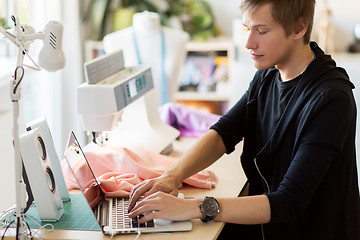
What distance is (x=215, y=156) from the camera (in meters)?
2.03

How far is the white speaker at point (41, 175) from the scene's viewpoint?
5.24ft

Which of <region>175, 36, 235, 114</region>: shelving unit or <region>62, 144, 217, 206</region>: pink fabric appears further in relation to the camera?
<region>175, 36, 235, 114</region>: shelving unit

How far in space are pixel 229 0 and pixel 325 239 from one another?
3.35 m

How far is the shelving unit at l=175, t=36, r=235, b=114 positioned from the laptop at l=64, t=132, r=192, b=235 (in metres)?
2.76

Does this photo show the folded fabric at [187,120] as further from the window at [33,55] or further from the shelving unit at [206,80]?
the shelving unit at [206,80]

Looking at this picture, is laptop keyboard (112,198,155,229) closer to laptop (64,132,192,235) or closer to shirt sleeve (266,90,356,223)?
laptop (64,132,192,235)

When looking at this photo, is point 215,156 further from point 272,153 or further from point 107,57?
point 107,57

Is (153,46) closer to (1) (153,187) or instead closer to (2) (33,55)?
(2) (33,55)

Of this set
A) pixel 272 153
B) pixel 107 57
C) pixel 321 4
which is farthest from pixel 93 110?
pixel 321 4

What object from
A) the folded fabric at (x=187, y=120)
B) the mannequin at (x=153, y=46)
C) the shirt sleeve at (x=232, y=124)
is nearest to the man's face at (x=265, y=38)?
the shirt sleeve at (x=232, y=124)

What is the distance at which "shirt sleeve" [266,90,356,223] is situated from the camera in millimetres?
1561

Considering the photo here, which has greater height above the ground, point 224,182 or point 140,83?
point 140,83

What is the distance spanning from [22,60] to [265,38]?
2.34 feet

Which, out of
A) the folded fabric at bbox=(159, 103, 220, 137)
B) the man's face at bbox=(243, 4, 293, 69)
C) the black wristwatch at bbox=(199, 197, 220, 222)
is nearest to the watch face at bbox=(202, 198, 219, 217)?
the black wristwatch at bbox=(199, 197, 220, 222)
